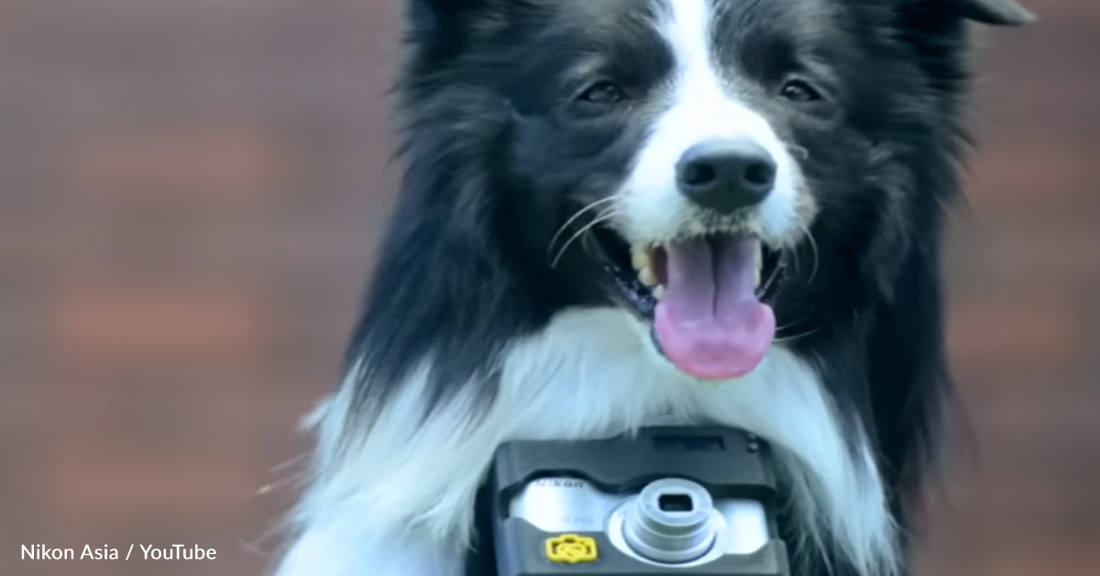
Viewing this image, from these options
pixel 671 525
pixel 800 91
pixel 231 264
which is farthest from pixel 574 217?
pixel 231 264

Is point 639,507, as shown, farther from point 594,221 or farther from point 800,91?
point 800,91

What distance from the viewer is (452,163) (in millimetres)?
2199

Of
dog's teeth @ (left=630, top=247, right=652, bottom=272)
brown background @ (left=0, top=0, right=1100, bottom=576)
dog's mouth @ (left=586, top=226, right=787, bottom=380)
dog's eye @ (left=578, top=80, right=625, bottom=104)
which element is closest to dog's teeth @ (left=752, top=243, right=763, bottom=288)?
dog's mouth @ (left=586, top=226, right=787, bottom=380)

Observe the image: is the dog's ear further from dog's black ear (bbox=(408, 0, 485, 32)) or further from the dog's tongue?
dog's black ear (bbox=(408, 0, 485, 32))

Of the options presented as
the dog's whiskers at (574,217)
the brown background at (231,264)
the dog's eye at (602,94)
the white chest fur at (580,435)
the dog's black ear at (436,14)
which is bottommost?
the white chest fur at (580,435)

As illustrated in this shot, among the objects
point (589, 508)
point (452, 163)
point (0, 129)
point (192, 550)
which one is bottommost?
point (589, 508)

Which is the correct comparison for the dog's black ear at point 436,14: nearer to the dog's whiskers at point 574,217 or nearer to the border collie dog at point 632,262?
the border collie dog at point 632,262

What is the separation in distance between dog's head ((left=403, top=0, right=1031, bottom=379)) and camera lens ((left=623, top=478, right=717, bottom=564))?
179mm

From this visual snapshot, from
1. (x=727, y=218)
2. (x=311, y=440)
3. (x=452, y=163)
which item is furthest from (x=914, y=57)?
(x=311, y=440)

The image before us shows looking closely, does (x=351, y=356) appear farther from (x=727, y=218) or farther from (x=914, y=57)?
(x=914, y=57)

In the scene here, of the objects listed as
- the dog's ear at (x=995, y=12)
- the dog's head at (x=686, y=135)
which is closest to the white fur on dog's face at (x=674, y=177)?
the dog's head at (x=686, y=135)

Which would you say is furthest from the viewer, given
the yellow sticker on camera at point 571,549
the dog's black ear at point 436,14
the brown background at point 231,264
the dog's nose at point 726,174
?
the brown background at point 231,264

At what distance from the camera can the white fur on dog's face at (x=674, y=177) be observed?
2.04m

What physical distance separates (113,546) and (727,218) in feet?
7.73
